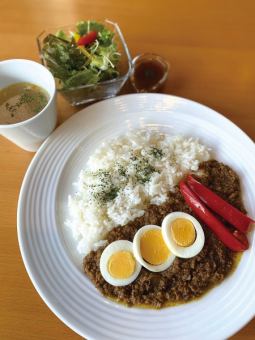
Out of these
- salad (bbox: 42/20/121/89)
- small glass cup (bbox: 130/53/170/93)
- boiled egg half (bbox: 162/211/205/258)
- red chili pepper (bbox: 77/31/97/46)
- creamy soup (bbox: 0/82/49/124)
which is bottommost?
boiled egg half (bbox: 162/211/205/258)

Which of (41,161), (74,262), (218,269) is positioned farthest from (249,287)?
(41,161)

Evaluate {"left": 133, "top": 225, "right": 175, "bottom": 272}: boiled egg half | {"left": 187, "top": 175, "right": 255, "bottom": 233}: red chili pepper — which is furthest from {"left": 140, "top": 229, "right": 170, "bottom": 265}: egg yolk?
{"left": 187, "top": 175, "right": 255, "bottom": 233}: red chili pepper

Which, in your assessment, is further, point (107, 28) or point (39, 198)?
point (107, 28)

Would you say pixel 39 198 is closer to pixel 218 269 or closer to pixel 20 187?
pixel 20 187

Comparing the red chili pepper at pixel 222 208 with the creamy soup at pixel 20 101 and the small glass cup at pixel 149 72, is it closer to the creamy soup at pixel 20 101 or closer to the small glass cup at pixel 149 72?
the small glass cup at pixel 149 72

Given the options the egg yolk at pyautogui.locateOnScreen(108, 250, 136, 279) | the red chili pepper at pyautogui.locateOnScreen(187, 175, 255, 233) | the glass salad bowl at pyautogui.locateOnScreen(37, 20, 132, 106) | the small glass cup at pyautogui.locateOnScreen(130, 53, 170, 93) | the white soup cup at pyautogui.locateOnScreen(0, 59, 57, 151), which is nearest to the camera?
the egg yolk at pyautogui.locateOnScreen(108, 250, 136, 279)

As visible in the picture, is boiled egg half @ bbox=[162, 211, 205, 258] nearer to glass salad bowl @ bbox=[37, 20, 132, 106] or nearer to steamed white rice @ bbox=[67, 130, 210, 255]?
steamed white rice @ bbox=[67, 130, 210, 255]

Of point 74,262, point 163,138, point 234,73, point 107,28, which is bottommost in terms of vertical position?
point 74,262

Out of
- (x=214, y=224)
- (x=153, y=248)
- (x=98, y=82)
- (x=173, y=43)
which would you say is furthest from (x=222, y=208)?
(x=173, y=43)
